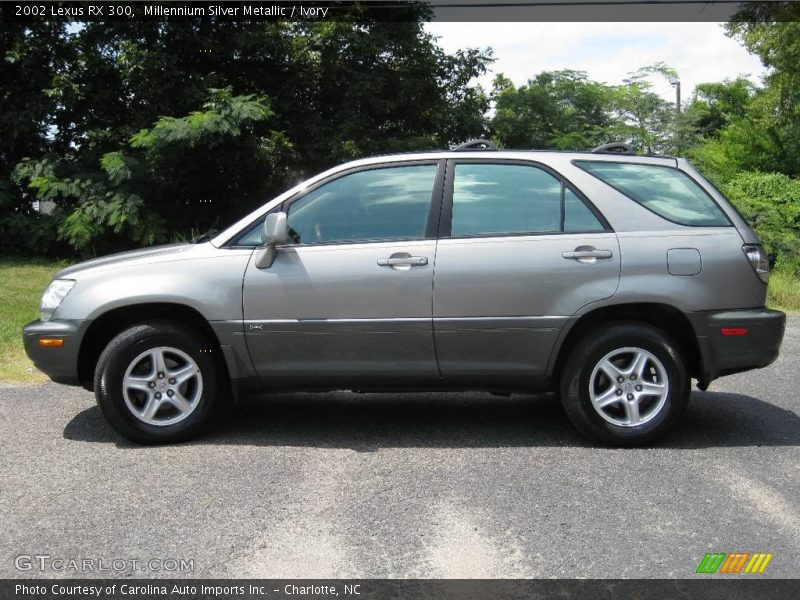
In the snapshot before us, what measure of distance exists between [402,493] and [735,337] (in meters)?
2.34

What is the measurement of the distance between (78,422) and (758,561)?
4484 mm

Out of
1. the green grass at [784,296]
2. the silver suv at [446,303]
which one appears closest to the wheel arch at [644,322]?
the silver suv at [446,303]

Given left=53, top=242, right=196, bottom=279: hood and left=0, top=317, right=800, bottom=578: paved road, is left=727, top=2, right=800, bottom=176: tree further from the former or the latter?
left=53, top=242, right=196, bottom=279: hood

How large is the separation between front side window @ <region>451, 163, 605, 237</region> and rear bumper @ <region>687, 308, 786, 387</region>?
883 millimetres

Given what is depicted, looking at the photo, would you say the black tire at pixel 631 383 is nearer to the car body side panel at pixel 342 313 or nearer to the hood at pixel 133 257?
the car body side panel at pixel 342 313

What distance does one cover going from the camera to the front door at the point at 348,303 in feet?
18.0

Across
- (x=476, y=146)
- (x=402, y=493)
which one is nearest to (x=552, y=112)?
(x=476, y=146)

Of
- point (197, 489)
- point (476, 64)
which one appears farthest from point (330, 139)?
point (197, 489)

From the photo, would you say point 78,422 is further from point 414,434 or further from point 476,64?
point 476,64

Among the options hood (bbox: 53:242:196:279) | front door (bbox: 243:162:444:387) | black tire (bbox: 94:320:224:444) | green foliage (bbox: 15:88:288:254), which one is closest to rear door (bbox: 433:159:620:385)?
front door (bbox: 243:162:444:387)

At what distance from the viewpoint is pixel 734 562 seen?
3.75 m

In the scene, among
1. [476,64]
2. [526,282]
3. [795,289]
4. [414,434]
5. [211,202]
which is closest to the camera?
[526,282]

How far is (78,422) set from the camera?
20.3ft

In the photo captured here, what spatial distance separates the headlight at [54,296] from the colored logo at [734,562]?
13.4 ft
